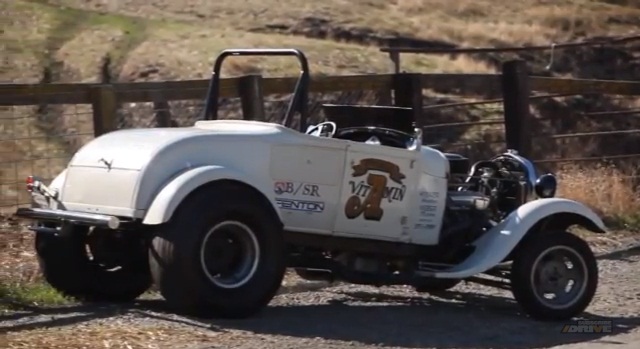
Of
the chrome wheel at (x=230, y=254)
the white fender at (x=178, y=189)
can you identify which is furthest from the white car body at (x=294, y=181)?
the chrome wheel at (x=230, y=254)

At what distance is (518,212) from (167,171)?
8.19ft

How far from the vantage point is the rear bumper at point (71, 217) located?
824 centimetres

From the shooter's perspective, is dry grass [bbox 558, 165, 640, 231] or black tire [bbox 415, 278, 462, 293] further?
dry grass [bbox 558, 165, 640, 231]

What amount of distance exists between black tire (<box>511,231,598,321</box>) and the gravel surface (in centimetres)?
13

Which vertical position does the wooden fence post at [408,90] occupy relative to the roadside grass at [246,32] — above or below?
below

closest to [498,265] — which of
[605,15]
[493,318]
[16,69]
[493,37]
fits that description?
[493,318]

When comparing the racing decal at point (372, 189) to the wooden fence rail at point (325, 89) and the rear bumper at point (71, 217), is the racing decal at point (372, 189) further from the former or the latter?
the wooden fence rail at point (325, 89)

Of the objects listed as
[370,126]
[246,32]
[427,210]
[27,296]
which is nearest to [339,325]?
[427,210]

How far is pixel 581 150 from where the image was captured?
1797 centimetres

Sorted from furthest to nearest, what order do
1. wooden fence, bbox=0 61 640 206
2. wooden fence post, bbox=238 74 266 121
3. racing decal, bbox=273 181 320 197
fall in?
wooden fence post, bbox=238 74 266 121
wooden fence, bbox=0 61 640 206
racing decal, bbox=273 181 320 197

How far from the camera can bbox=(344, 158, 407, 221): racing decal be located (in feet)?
Answer: 29.2

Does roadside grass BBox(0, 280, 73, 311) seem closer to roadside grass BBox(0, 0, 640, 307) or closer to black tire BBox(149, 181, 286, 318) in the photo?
black tire BBox(149, 181, 286, 318)

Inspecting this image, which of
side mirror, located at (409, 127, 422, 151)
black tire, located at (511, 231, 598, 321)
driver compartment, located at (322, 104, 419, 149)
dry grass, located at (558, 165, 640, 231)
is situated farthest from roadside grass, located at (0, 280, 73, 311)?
dry grass, located at (558, 165, 640, 231)

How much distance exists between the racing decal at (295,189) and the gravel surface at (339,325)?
817 mm
